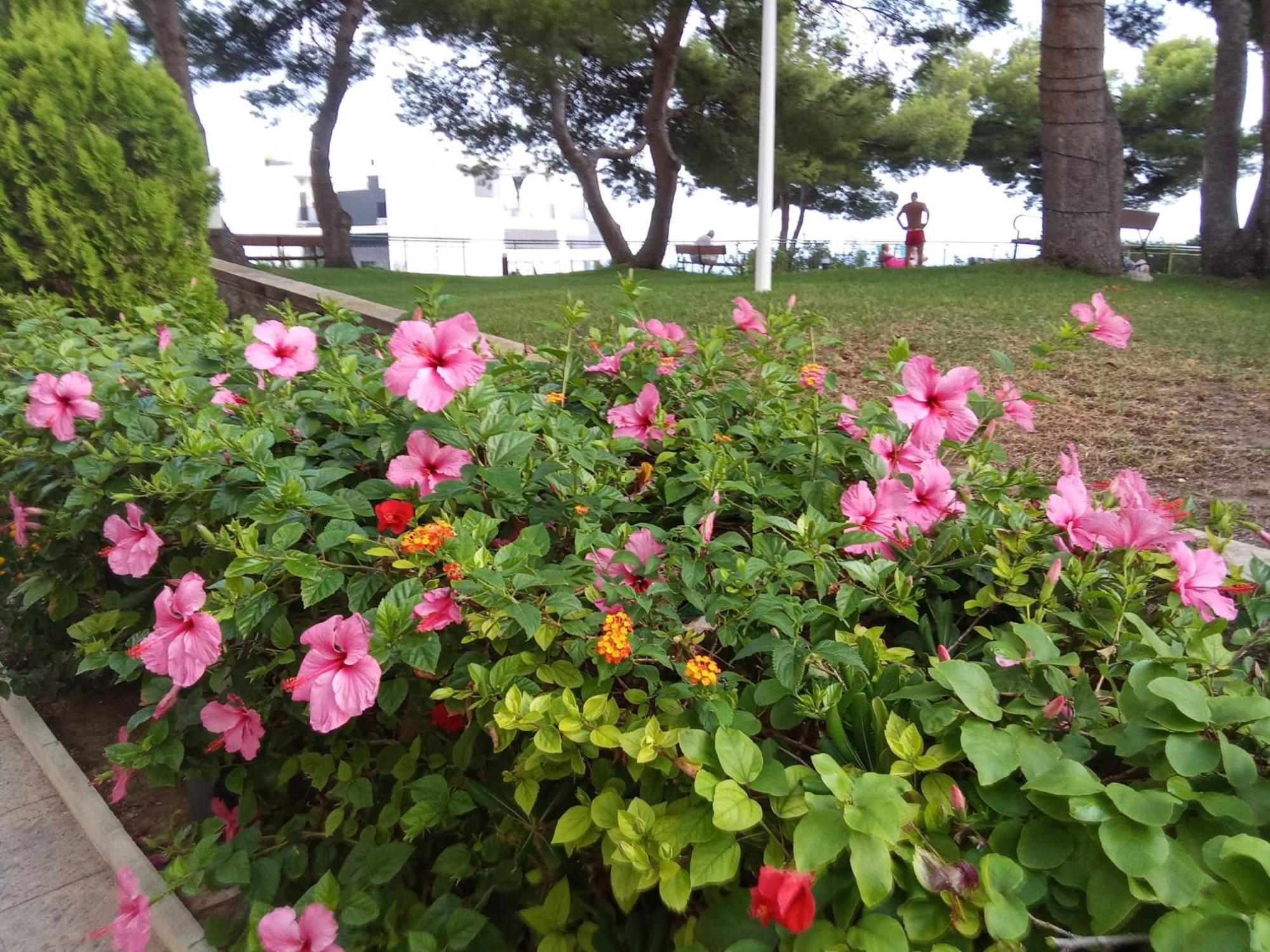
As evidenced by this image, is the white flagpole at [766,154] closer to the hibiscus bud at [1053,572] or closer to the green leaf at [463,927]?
the hibiscus bud at [1053,572]

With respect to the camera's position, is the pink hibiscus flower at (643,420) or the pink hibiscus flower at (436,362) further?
the pink hibiscus flower at (643,420)

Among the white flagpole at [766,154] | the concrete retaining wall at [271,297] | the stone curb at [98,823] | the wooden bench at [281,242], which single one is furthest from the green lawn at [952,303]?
the wooden bench at [281,242]

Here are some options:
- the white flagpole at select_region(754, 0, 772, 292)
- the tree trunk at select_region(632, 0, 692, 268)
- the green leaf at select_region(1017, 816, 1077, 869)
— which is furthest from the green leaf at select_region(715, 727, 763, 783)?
the tree trunk at select_region(632, 0, 692, 268)

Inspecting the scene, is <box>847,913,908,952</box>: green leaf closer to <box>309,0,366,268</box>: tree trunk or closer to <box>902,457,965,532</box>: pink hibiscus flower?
<box>902,457,965,532</box>: pink hibiscus flower

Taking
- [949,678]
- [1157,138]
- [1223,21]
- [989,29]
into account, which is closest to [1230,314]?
[1223,21]

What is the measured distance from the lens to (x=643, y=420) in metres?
1.50

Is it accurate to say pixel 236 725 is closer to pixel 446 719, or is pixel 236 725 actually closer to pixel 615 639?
pixel 446 719

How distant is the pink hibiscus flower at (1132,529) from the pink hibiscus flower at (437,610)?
31.7 inches

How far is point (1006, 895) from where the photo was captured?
2.30ft

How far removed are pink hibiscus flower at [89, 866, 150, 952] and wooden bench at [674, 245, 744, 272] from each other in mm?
20312

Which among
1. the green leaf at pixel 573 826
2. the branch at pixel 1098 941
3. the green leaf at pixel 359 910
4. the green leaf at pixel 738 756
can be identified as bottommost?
the green leaf at pixel 359 910

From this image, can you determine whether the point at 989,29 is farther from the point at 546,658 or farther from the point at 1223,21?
the point at 546,658

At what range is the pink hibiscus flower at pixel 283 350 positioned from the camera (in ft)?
4.69

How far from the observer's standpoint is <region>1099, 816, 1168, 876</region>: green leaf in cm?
68
